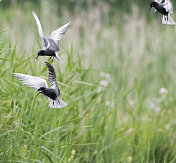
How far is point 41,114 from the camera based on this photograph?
215 centimetres

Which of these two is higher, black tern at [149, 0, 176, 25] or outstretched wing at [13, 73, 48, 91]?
black tern at [149, 0, 176, 25]

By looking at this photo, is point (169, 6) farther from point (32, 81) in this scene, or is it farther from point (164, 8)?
point (32, 81)

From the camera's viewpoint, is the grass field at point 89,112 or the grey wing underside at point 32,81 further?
the grass field at point 89,112

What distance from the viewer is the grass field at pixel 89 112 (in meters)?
2.02

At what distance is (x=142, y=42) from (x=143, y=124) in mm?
2650

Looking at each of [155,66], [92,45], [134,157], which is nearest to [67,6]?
[92,45]

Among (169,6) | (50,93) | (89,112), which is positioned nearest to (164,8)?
(169,6)

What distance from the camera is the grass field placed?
2021 millimetres

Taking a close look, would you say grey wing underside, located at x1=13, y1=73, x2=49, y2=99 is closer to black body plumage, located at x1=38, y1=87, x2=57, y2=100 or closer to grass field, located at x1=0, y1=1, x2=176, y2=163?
black body plumage, located at x1=38, y1=87, x2=57, y2=100

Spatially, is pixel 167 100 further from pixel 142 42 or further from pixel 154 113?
pixel 142 42

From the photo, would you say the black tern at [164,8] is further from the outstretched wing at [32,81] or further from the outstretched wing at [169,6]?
the outstretched wing at [32,81]

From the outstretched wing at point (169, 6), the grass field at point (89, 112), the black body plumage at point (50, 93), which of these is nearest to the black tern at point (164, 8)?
the outstretched wing at point (169, 6)

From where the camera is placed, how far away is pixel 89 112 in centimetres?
283

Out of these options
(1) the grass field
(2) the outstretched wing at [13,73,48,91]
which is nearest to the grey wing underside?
(2) the outstretched wing at [13,73,48,91]
